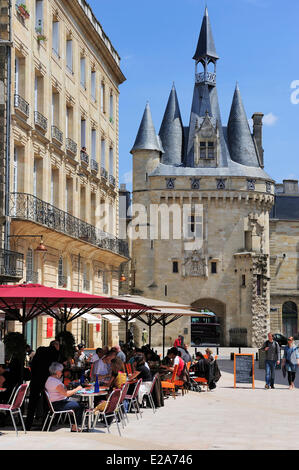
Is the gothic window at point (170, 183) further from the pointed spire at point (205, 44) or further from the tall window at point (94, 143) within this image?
the tall window at point (94, 143)

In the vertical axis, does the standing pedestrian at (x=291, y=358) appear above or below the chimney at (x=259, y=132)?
below

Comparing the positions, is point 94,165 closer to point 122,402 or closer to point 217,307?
point 122,402

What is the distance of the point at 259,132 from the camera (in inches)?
2776

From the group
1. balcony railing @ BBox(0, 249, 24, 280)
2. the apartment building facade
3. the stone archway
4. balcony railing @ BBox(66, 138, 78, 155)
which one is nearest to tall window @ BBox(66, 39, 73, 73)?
the apartment building facade

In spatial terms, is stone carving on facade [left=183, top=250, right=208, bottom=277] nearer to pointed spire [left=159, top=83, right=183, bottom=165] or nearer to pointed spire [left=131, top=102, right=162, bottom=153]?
pointed spire [left=159, top=83, right=183, bottom=165]

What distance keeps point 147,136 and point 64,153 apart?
34.3 m

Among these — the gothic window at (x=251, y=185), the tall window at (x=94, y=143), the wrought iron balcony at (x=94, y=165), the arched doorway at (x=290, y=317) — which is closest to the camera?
the wrought iron balcony at (x=94, y=165)

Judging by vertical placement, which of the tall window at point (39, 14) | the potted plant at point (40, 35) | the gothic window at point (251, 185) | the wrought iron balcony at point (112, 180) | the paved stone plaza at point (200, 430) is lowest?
the paved stone plaza at point (200, 430)

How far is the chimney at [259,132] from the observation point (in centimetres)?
6969

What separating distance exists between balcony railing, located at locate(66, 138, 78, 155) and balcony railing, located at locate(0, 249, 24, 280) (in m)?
7.83

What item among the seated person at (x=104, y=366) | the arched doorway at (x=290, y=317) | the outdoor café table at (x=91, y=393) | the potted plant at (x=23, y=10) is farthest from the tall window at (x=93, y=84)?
the arched doorway at (x=290, y=317)

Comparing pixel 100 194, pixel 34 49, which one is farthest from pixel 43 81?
pixel 100 194

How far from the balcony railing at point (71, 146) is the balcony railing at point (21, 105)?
5.43 metres
